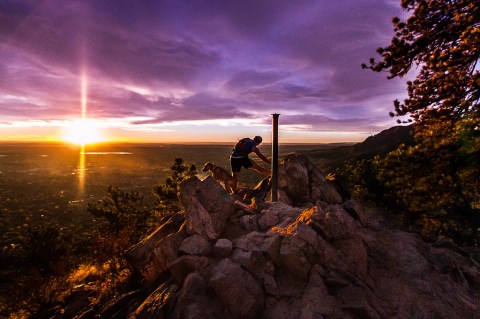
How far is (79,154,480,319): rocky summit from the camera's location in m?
8.11

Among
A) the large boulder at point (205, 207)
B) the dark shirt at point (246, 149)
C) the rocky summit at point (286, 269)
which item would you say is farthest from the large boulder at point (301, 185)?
the large boulder at point (205, 207)

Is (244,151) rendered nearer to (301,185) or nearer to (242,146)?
(242,146)

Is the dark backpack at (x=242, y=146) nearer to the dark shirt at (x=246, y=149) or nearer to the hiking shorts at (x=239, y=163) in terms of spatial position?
the dark shirt at (x=246, y=149)

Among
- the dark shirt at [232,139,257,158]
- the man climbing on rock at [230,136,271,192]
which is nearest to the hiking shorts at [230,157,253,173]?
the man climbing on rock at [230,136,271,192]

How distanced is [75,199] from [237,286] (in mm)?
157434

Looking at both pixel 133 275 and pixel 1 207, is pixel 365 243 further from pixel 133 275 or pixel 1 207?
pixel 1 207

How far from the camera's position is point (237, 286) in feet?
27.0

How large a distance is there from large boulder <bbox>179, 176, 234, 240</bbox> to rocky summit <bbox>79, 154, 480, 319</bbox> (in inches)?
1.6

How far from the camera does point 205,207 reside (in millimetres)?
11266

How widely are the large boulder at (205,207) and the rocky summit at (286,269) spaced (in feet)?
0.13

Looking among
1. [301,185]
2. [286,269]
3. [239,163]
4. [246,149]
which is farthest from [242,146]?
[286,269]

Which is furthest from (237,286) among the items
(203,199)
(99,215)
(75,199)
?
(75,199)

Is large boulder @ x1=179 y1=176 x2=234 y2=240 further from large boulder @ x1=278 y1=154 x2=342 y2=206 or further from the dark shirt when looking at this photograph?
large boulder @ x1=278 y1=154 x2=342 y2=206

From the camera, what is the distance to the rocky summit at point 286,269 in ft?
26.6
